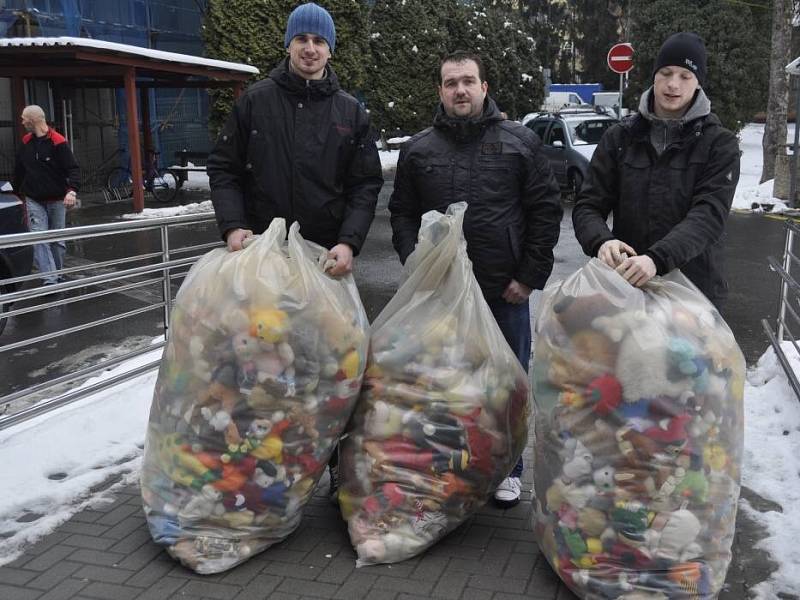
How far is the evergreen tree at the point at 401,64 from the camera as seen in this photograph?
2639cm

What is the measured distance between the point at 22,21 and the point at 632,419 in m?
15.6

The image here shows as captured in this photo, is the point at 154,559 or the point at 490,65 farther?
the point at 490,65

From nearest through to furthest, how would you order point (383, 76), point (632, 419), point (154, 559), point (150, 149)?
1. point (632, 419)
2. point (154, 559)
3. point (150, 149)
4. point (383, 76)

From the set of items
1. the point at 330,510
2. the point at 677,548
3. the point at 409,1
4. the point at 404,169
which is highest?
the point at 409,1

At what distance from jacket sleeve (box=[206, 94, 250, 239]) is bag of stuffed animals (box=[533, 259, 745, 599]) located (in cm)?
136

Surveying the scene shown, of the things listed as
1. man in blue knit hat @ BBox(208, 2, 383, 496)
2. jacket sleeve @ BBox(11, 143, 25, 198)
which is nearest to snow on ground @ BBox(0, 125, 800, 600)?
man in blue knit hat @ BBox(208, 2, 383, 496)

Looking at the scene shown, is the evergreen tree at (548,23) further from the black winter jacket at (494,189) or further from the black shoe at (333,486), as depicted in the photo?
the black shoe at (333,486)

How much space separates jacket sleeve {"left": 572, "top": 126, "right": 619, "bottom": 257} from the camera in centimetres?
334

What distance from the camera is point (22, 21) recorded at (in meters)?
15.5

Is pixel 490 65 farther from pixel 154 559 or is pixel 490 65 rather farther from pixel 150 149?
pixel 154 559

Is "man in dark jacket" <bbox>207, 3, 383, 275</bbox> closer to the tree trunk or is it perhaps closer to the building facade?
the building facade

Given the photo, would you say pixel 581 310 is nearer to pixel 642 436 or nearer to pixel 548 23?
pixel 642 436

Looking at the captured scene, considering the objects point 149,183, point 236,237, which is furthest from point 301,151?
point 149,183

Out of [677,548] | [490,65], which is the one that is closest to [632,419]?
[677,548]
